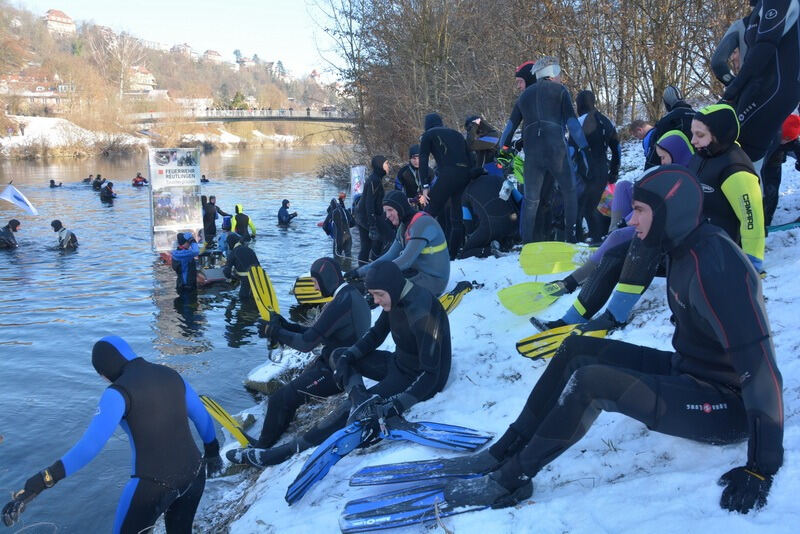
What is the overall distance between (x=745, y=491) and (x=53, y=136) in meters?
58.5

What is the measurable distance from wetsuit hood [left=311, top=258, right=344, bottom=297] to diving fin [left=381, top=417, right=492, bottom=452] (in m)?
1.53

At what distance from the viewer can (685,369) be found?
2.69 metres

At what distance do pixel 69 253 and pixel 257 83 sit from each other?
156302mm

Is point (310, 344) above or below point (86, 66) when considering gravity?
below

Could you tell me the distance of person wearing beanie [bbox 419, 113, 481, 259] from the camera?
25.9 ft

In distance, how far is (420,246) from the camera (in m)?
6.09

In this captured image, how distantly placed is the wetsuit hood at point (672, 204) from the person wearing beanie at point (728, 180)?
1.20 metres

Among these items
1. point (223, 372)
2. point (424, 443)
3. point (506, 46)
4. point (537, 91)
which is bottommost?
point (223, 372)

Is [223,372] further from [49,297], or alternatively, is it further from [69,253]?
[69,253]

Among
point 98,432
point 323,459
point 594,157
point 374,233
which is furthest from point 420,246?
point 374,233

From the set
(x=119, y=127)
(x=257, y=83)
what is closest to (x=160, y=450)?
(x=119, y=127)

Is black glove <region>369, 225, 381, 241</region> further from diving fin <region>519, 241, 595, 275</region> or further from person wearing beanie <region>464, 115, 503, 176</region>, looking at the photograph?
diving fin <region>519, 241, 595, 275</region>

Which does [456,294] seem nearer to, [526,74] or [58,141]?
[526,74]

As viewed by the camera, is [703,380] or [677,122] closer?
[703,380]
